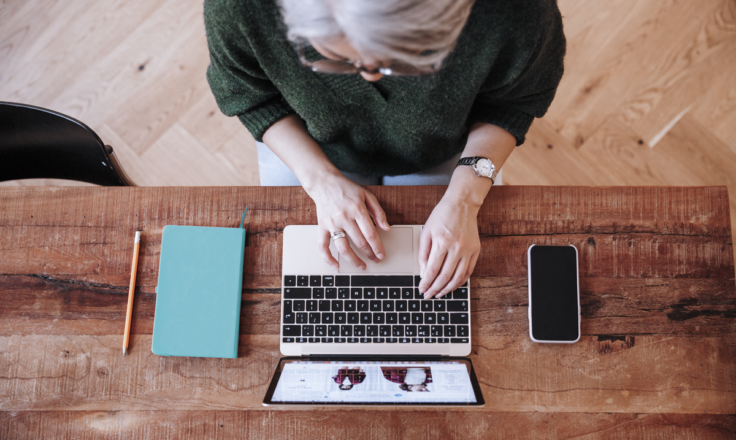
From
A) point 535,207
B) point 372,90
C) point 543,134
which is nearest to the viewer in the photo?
point 372,90

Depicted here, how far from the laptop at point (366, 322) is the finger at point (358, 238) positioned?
0.06 ft

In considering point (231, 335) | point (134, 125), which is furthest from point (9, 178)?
point (134, 125)

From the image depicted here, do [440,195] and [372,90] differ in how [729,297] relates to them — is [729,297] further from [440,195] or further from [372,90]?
[372,90]

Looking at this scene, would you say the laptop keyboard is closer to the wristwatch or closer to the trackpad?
the trackpad

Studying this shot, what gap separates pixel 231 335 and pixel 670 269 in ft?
2.83

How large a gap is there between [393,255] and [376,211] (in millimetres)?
92

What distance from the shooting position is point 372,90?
2.33 ft

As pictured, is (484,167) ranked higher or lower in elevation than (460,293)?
higher

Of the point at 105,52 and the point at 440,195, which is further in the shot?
the point at 105,52

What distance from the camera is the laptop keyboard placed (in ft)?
2.49

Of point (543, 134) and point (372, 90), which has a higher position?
point (543, 134)

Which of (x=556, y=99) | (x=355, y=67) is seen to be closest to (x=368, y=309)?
(x=355, y=67)

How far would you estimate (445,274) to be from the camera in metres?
0.75

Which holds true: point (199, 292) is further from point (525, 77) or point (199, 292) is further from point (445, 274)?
point (525, 77)
